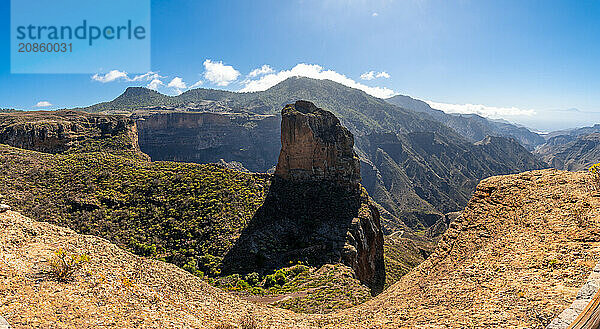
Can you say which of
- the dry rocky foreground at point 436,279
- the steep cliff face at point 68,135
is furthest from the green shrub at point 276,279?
the steep cliff face at point 68,135

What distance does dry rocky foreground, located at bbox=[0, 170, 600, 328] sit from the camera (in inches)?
326

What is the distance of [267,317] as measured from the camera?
14180 millimetres

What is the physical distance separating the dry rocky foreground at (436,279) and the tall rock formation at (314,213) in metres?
19.3

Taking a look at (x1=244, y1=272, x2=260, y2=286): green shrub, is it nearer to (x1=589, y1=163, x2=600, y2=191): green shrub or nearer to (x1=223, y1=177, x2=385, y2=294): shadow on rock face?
(x1=223, y1=177, x2=385, y2=294): shadow on rock face

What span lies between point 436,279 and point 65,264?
16.0m

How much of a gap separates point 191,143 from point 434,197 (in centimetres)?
18216

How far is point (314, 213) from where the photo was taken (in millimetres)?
43750

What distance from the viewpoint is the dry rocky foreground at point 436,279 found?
829 centimetres

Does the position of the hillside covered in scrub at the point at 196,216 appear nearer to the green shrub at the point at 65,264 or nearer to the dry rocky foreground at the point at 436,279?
the dry rocky foreground at the point at 436,279

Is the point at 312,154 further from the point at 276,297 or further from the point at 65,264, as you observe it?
the point at 65,264

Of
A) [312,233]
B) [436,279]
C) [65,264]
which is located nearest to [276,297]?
[436,279]

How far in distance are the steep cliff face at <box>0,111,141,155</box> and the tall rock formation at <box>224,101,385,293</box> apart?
139 ft

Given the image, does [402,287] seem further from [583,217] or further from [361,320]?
[583,217]

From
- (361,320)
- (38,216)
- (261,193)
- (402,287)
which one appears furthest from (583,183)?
(38,216)
